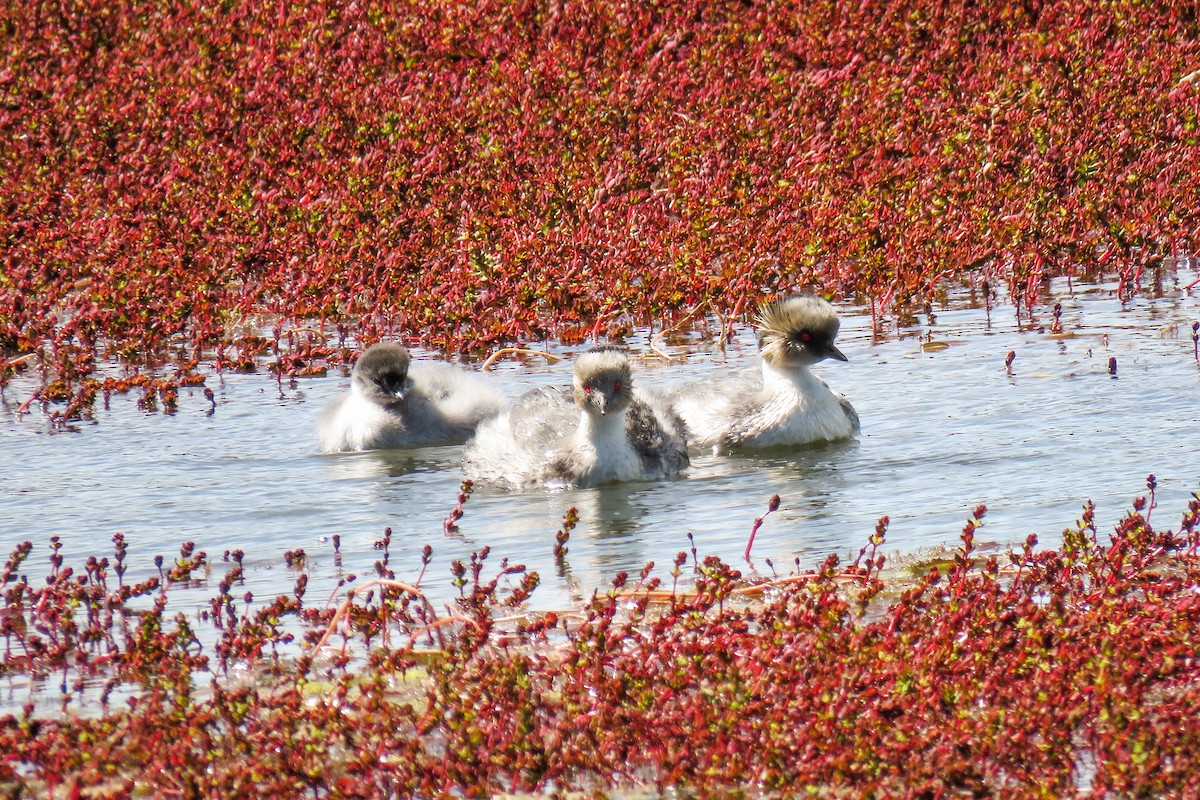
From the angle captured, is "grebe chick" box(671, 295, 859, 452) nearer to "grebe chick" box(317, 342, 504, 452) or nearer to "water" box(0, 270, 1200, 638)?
"water" box(0, 270, 1200, 638)

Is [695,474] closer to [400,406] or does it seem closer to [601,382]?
[601,382]

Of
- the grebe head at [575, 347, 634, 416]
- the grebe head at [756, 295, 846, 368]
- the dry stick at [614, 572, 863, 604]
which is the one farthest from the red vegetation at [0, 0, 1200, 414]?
the dry stick at [614, 572, 863, 604]

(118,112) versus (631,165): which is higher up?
(118,112)

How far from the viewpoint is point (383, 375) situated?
28.1 ft

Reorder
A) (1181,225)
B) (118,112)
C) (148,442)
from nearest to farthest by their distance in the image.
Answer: (148,442), (1181,225), (118,112)

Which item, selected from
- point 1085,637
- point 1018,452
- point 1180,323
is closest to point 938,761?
point 1085,637

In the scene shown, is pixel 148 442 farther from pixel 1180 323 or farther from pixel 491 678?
pixel 1180 323

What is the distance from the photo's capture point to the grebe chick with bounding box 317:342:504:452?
846 centimetres

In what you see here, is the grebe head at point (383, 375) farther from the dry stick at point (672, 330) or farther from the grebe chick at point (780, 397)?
the dry stick at point (672, 330)

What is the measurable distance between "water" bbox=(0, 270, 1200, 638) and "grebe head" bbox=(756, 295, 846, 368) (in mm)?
367

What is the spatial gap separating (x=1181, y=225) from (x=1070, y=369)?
2896 millimetres

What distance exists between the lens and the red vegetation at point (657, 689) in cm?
421

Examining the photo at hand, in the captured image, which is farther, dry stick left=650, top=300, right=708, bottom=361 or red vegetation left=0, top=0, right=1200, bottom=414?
red vegetation left=0, top=0, right=1200, bottom=414

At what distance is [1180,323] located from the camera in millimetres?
9609
